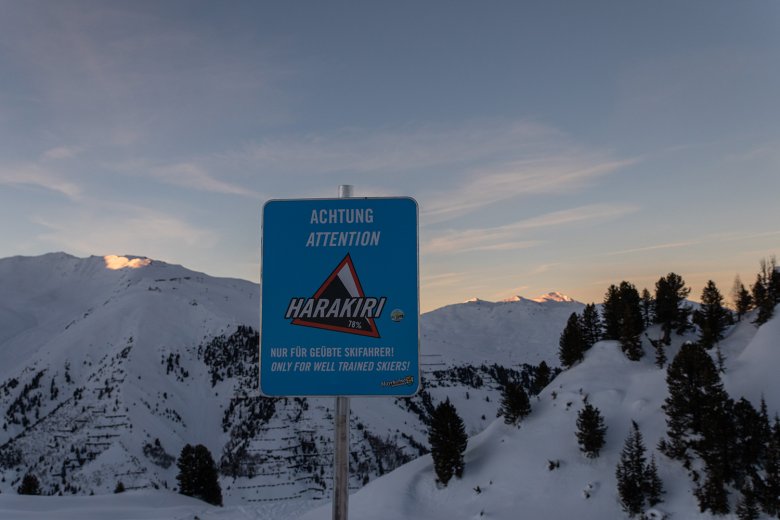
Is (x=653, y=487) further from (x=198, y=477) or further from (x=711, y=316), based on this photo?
(x=198, y=477)

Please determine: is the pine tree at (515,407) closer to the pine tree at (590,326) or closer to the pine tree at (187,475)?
the pine tree at (590,326)

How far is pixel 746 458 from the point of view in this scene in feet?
149

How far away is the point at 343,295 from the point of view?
6.14 metres

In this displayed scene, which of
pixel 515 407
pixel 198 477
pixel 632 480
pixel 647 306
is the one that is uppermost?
pixel 647 306

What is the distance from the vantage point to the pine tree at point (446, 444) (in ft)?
191

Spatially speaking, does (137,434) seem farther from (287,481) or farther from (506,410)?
(506,410)

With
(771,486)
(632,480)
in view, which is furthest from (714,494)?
(632,480)

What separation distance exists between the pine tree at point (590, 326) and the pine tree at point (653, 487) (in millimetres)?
33466

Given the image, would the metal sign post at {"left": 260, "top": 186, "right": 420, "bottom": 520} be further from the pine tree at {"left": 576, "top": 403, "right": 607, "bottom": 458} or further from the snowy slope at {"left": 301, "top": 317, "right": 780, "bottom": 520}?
the pine tree at {"left": 576, "top": 403, "right": 607, "bottom": 458}

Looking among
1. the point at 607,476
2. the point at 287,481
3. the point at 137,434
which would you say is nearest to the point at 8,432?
the point at 137,434

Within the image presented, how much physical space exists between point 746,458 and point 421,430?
519ft

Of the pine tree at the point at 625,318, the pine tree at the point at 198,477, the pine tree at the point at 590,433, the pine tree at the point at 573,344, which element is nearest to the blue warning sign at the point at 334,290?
the pine tree at the point at 590,433

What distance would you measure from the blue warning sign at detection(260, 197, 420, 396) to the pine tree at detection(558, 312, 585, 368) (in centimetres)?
7524

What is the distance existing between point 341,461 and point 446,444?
5520 cm
